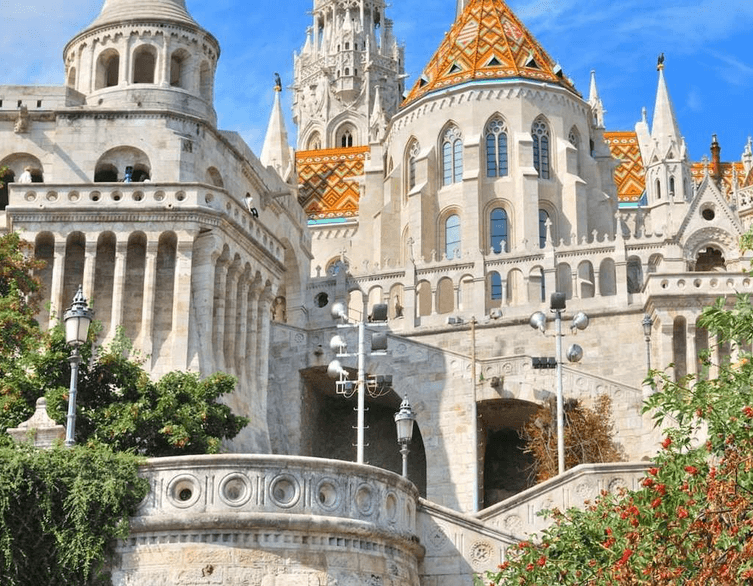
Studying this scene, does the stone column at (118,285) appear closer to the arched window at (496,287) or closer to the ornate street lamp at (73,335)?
the ornate street lamp at (73,335)

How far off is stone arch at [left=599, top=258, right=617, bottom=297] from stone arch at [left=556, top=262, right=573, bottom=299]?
0.97 m

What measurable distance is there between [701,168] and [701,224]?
1204 cm

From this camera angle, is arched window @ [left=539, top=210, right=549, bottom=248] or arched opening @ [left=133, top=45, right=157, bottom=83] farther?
arched window @ [left=539, top=210, right=549, bottom=248]

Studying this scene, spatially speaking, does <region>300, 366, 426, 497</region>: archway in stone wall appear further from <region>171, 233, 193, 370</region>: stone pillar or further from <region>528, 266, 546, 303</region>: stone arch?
<region>528, 266, 546, 303</region>: stone arch

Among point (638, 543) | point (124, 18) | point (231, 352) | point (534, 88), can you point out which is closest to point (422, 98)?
point (534, 88)

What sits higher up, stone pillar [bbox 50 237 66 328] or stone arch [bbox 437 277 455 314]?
stone arch [bbox 437 277 455 314]

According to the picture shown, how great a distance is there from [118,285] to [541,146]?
24.5 metres

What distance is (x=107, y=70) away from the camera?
41625 millimetres

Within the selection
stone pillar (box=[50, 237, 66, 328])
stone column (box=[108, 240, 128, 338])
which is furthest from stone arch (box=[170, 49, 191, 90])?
stone pillar (box=[50, 237, 66, 328])

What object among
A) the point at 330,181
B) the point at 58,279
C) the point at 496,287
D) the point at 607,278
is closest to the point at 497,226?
the point at 496,287

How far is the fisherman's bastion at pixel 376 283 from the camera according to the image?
21031 millimetres

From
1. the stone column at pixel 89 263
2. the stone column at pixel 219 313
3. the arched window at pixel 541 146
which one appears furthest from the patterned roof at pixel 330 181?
the stone column at pixel 89 263

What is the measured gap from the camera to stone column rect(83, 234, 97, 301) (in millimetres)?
35719

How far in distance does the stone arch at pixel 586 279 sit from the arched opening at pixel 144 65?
14.6 m
